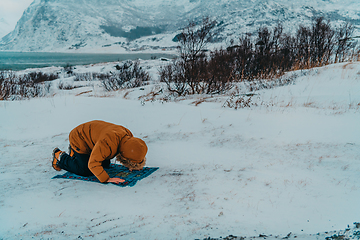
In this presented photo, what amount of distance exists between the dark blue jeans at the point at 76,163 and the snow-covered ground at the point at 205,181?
0.17 m

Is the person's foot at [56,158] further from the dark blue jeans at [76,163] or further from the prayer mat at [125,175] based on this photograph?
the prayer mat at [125,175]

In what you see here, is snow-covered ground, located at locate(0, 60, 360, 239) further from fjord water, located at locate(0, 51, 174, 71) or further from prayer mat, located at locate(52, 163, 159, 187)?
fjord water, located at locate(0, 51, 174, 71)

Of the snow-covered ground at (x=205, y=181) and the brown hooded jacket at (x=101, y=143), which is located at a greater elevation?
the brown hooded jacket at (x=101, y=143)

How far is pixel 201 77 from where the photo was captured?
328 inches

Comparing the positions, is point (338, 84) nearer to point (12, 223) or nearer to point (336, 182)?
point (336, 182)

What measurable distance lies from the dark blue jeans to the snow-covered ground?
165 mm

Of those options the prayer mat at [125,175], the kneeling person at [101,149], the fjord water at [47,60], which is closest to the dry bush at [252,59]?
the prayer mat at [125,175]

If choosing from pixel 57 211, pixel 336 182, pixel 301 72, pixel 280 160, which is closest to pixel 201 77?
pixel 301 72

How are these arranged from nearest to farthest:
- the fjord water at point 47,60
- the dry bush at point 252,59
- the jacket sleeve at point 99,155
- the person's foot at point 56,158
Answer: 1. the jacket sleeve at point 99,155
2. the person's foot at point 56,158
3. the dry bush at point 252,59
4. the fjord water at point 47,60

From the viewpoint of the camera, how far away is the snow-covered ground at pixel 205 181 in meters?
1.79

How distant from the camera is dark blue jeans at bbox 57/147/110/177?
2.54 meters

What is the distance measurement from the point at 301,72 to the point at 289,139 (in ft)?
22.0

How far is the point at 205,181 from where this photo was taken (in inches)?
99.3

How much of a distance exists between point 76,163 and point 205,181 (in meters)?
1.66
